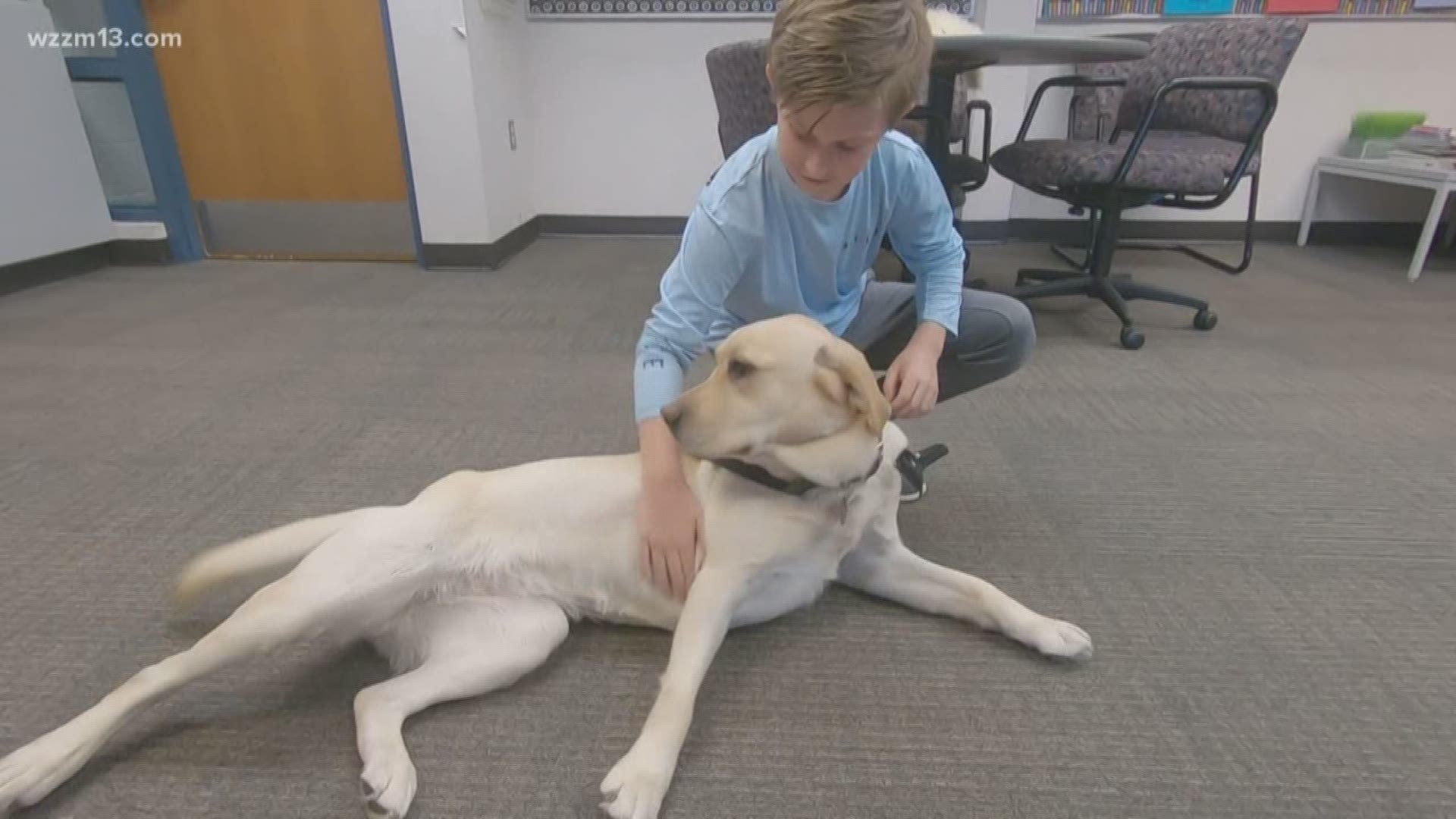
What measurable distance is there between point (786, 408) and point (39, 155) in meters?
4.02

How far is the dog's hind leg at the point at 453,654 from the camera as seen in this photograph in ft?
3.22

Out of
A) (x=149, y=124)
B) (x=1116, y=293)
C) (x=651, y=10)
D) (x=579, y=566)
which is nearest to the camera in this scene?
(x=579, y=566)

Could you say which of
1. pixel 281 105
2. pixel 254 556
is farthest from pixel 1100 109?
pixel 281 105

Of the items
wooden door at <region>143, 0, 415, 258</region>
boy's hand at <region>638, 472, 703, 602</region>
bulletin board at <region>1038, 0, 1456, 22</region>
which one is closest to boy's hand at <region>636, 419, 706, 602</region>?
boy's hand at <region>638, 472, 703, 602</region>

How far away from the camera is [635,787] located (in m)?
0.89

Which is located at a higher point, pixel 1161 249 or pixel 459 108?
pixel 459 108

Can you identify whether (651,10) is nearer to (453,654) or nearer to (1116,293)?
(1116,293)

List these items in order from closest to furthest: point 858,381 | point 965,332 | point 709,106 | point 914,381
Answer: point 858,381, point 914,381, point 965,332, point 709,106

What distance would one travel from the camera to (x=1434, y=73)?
3904mm

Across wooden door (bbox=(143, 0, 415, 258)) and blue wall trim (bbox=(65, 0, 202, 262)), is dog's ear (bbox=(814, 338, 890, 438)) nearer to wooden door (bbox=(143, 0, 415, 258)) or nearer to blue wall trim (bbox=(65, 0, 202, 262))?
wooden door (bbox=(143, 0, 415, 258))

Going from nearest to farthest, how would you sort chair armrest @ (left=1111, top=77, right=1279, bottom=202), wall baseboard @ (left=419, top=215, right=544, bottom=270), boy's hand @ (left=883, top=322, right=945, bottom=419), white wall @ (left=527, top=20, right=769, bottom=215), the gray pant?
boy's hand @ (left=883, top=322, right=945, bottom=419), the gray pant, chair armrest @ (left=1111, top=77, right=1279, bottom=202), wall baseboard @ (left=419, top=215, right=544, bottom=270), white wall @ (left=527, top=20, right=769, bottom=215)

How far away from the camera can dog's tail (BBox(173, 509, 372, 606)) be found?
41.9 inches

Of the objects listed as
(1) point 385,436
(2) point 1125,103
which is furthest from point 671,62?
(1) point 385,436

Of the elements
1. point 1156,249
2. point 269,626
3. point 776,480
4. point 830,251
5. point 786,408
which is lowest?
point 1156,249
